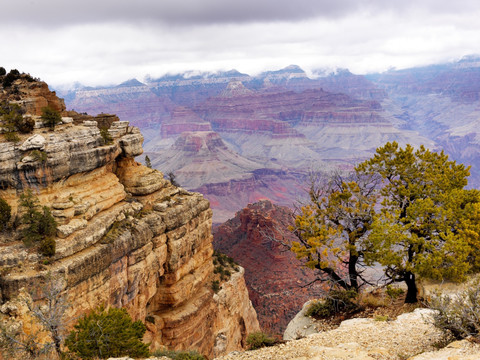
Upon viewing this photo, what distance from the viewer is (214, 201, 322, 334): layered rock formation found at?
5703 centimetres

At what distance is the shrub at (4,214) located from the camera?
79.8ft

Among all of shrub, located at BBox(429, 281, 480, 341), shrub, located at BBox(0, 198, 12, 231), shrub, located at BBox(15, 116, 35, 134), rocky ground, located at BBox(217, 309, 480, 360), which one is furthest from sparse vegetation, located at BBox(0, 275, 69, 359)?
shrub, located at BBox(429, 281, 480, 341)

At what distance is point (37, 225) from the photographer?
24.2 metres

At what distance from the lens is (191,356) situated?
22359 millimetres

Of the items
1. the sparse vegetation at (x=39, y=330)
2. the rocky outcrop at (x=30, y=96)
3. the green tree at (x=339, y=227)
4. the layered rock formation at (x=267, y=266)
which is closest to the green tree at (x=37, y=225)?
the sparse vegetation at (x=39, y=330)

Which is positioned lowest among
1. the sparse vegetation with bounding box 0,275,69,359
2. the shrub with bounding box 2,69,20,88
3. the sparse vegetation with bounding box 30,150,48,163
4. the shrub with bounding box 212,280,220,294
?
the shrub with bounding box 212,280,220,294

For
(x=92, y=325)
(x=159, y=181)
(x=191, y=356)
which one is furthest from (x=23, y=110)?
(x=191, y=356)

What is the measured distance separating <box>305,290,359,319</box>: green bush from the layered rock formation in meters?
25.9

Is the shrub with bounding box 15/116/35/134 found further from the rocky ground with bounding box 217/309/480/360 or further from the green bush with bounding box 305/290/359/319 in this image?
the green bush with bounding box 305/290/359/319

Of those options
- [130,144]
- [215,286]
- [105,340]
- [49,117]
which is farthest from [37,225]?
[215,286]

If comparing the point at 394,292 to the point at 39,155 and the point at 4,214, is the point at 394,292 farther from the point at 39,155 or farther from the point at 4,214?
the point at 4,214

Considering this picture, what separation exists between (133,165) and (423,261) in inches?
1044

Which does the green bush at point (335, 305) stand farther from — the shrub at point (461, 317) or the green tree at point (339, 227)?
the shrub at point (461, 317)

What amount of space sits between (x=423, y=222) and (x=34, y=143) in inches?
1010
